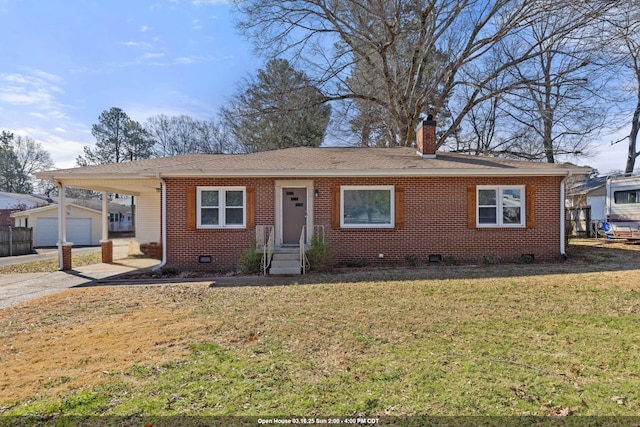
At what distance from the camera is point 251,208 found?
1098cm

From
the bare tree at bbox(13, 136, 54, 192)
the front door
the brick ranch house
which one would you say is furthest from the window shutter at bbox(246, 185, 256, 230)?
the bare tree at bbox(13, 136, 54, 192)

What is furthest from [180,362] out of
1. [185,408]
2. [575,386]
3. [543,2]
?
[543,2]

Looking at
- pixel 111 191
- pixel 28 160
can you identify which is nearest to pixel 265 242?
pixel 111 191

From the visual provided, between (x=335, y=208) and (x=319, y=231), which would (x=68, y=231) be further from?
(x=335, y=208)

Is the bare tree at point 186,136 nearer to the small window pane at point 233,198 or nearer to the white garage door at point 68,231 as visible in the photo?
the white garage door at point 68,231

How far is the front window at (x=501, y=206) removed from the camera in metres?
11.1

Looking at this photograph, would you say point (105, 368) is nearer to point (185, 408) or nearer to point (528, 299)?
point (185, 408)

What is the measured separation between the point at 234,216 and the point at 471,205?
7.02 metres

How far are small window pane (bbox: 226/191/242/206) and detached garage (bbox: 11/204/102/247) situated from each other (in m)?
18.6

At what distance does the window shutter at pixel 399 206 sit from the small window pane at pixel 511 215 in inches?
121

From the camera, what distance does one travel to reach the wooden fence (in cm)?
1806

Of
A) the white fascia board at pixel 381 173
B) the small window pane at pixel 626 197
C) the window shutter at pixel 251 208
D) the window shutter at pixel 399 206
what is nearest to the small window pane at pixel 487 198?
the white fascia board at pixel 381 173

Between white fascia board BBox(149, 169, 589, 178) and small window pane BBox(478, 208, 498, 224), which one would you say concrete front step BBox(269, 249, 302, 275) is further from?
small window pane BBox(478, 208, 498, 224)

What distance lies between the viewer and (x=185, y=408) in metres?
2.98
